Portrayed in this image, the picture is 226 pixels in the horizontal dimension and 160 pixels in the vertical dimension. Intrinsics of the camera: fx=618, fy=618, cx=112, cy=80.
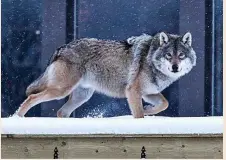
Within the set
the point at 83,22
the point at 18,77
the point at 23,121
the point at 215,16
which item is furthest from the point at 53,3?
the point at 23,121

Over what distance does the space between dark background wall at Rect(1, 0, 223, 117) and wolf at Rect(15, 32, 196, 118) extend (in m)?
1.24

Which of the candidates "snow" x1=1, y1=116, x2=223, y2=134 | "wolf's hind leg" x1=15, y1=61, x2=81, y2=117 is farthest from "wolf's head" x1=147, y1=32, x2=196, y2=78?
"snow" x1=1, y1=116, x2=223, y2=134

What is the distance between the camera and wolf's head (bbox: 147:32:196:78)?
5.41 m

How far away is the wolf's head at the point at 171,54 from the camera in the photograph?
541 centimetres

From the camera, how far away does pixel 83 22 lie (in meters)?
6.90

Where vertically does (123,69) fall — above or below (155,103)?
above

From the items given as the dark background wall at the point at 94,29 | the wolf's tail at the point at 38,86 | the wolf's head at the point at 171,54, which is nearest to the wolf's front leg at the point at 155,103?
the wolf's head at the point at 171,54

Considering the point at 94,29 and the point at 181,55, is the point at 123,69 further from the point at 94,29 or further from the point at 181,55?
the point at 94,29

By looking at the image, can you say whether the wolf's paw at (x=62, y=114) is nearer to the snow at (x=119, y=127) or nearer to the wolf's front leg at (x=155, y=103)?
the wolf's front leg at (x=155, y=103)

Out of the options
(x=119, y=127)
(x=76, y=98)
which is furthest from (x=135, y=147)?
(x=76, y=98)

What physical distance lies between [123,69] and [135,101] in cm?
37

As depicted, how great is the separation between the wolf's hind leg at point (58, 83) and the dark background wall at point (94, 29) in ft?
4.35

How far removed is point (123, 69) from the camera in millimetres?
5551

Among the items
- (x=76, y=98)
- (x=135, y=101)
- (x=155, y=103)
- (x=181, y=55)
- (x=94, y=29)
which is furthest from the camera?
(x=94, y=29)
